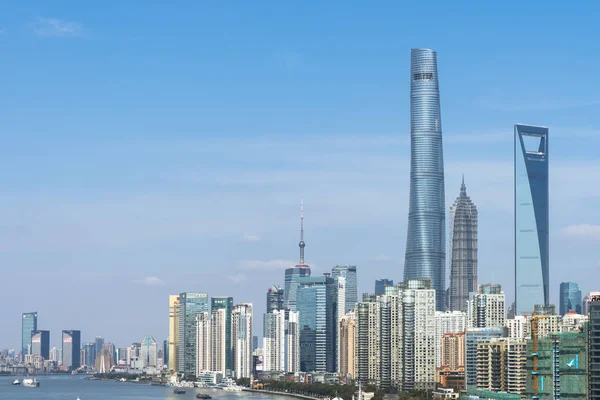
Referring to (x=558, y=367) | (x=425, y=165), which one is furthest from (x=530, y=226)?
(x=558, y=367)

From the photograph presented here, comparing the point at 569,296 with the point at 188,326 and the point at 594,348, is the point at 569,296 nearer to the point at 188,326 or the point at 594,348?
the point at 188,326

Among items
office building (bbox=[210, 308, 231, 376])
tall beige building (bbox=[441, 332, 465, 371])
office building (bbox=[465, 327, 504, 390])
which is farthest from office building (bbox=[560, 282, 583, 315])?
office building (bbox=[465, 327, 504, 390])

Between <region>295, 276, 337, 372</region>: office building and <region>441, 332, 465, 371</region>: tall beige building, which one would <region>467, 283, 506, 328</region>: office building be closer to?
<region>441, 332, 465, 371</region>: tall beige building

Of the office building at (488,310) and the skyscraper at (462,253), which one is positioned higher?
the skyscraper at (462,253)

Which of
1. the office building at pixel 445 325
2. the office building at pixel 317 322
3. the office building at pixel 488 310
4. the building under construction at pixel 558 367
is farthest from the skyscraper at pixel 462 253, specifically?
the building under construction at pixel 558 367

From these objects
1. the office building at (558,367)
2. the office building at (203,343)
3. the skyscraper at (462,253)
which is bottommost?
the office building at (203,343)

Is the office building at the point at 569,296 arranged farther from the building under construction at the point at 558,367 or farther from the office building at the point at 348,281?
the building under construction at the point at 558,367

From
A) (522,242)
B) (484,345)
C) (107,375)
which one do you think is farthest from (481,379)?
(107,375)

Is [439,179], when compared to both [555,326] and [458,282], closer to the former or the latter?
[458,282]
